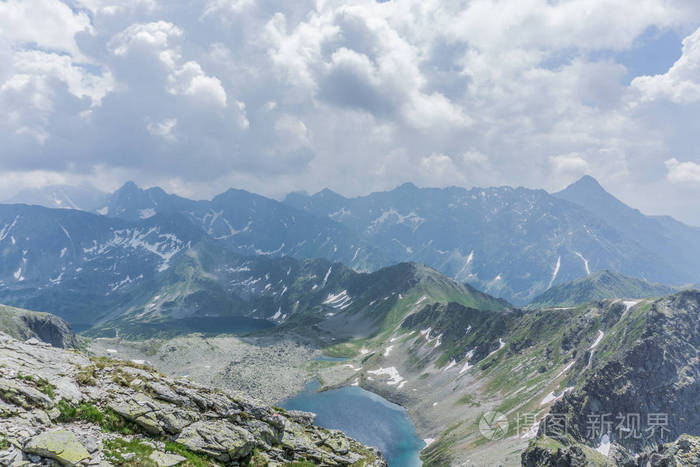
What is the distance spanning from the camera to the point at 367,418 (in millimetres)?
152750

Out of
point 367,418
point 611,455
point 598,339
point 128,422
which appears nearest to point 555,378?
point 598,339

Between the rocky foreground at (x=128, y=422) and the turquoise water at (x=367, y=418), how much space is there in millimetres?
105312

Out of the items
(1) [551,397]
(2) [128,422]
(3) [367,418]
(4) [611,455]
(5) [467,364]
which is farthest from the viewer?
(5) [467,364]

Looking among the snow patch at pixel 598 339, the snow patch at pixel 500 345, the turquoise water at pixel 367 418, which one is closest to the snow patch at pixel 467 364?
the snow patch at pixel 500 345

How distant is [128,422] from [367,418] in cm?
14614

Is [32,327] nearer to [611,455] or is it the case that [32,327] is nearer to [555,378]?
[555,378]

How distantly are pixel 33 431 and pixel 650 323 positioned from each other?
156080 mm

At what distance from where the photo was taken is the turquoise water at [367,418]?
128500 mm

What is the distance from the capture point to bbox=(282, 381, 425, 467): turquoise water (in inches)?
5059

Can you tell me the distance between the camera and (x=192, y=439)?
26.3 metres

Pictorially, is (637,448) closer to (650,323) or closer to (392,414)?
(650,323)

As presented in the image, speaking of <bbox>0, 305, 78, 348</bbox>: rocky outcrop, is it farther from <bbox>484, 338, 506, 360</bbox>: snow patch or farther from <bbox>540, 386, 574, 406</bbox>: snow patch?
<bbox>540, 386, 574, 406</bbox>: snow patch

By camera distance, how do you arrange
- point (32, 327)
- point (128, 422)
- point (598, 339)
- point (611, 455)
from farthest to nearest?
point (32, 327) → point (598, 339) → point (611, 455) → point (128, 422)

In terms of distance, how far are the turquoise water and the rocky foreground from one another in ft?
346
